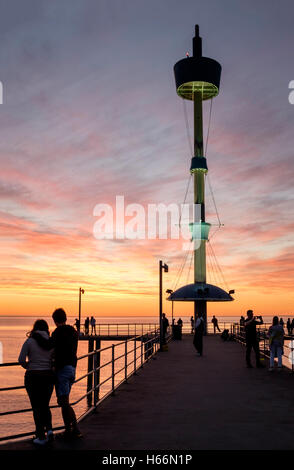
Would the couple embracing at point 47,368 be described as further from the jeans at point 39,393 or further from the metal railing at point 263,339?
the metal railing at point 263,339

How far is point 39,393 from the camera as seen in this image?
717cm

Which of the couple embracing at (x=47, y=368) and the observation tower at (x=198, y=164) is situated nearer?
the couple embracing at (x=47, y=368)

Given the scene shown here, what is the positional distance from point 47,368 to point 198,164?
55422mm

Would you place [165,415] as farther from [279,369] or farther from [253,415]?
[279,369]

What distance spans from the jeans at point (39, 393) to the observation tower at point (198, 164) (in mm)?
43370

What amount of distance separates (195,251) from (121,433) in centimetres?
5366

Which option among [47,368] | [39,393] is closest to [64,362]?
[47,368]

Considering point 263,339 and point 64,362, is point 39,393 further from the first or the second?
point 263,339

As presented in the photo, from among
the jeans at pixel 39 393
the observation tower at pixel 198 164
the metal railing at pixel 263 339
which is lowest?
the metal railing at pixel 263 339

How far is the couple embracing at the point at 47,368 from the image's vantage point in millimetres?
7145

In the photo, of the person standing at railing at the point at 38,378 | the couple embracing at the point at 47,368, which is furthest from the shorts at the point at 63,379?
the person standing at railing at the point at 38,378

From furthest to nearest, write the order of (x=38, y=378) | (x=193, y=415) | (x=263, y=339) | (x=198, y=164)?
(x=198, y=164), (x=263, y=339), (x=193, y=415), (x=38, y=378)

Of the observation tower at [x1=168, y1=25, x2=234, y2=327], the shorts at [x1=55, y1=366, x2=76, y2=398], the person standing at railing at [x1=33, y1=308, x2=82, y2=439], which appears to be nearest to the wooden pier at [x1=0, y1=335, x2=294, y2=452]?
the person standing at railing at [x1=33, y1=308, x2=82, y2=439]

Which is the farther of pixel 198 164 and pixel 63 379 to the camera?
pixel 198 164
